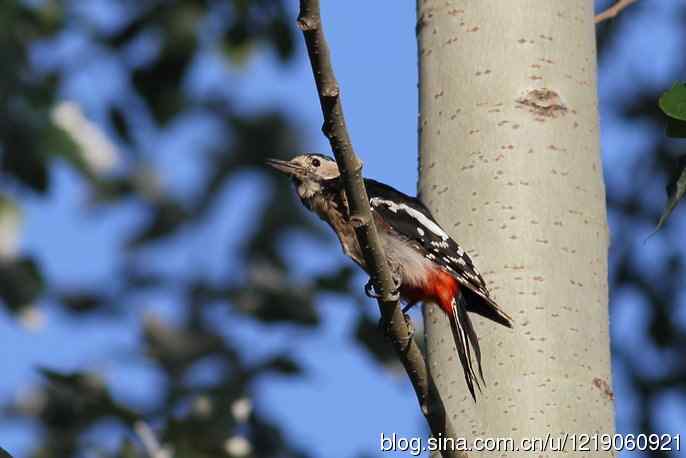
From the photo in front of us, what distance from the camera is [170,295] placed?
30.5ft

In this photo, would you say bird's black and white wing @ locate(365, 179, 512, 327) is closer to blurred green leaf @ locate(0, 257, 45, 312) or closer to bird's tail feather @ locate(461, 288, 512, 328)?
bird's tail feather @ locate(461, 288, 512, 328)

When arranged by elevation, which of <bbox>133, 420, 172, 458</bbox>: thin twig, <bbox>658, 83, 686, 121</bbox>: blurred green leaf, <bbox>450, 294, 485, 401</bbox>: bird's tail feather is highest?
<bbox>658, 83, 686, 121</bbox>: blurred green leaf

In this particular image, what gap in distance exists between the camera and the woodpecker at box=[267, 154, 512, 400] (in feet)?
10.3

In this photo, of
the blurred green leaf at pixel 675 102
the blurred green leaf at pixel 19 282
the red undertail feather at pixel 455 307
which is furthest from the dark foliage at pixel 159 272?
the blurred green leaf at pixel 675 102

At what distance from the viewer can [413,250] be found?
4.08 metres

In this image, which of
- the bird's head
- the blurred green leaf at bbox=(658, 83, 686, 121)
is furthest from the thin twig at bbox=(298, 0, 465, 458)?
the bird's head

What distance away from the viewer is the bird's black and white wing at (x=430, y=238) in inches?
122

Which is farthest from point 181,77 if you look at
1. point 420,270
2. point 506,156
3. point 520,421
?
point 520,421

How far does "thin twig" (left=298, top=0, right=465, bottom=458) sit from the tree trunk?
0.79ft

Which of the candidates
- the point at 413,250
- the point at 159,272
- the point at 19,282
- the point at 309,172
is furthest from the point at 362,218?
the point at 159,272

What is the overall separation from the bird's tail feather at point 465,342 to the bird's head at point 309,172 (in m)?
1.18

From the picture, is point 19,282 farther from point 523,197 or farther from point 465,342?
point 523,197

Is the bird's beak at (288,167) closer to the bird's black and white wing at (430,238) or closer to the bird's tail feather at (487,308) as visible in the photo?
the bird's black and white wing at (430,238)

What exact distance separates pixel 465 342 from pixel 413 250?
0.99 metres
